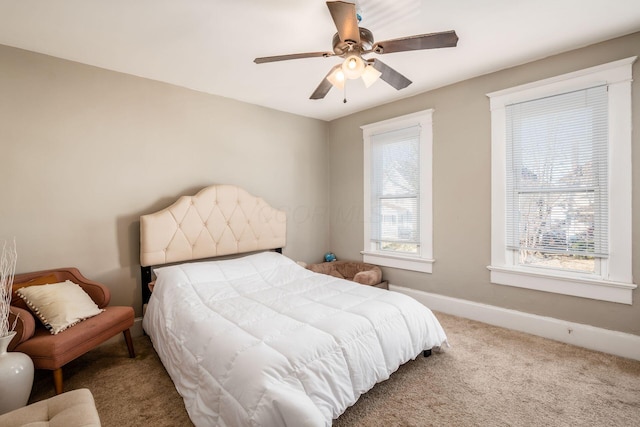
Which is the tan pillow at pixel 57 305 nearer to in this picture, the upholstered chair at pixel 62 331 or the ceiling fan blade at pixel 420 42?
the upholstered chair at pixel 62 331

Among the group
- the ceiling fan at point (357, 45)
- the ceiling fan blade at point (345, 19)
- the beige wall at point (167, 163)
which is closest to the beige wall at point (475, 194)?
the beige wall at point (167, 163)

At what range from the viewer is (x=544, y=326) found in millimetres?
2801

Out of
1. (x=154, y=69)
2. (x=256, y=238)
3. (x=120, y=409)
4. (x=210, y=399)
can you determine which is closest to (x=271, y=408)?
(x=210, y=399)

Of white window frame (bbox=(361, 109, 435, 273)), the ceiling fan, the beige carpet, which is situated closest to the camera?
the ceiling fan

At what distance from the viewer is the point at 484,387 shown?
2.07 meters

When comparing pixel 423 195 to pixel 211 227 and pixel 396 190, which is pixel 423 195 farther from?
pixel 211 227

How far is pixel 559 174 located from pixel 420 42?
74.9 inches

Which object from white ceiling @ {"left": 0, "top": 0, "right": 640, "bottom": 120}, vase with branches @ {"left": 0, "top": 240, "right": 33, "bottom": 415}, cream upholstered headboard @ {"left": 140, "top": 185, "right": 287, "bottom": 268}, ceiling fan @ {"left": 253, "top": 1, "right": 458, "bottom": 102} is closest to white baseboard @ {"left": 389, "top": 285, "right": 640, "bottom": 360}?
cream upholstered headboard @ {"left": 140, "top": 185, "right": 287, "bottom": 268}

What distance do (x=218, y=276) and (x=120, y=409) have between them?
1220mm

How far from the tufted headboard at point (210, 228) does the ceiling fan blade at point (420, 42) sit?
2.29 m

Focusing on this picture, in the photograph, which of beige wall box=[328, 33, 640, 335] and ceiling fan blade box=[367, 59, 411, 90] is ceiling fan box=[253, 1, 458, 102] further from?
beige wall box=[328, 33, 640, 335]

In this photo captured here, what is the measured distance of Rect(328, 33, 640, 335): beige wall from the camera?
2.45m

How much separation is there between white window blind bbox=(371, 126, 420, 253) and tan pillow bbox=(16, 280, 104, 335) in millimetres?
3193

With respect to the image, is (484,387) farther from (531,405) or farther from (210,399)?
(210,399)
